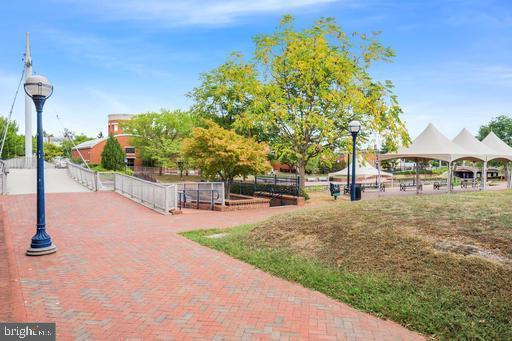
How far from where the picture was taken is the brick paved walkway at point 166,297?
4.71 metres

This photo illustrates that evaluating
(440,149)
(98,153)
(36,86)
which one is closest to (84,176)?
(36,86)

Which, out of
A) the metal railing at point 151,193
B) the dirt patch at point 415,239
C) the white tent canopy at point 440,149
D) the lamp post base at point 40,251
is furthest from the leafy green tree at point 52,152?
the dirt patch at point 415,239

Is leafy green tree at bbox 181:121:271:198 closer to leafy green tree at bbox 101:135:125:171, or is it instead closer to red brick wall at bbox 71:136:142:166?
leafy green tree at bbox 101:135:125:171

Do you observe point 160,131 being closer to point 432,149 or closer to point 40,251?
point 432,149

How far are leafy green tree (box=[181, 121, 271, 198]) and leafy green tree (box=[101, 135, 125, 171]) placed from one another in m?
36.1

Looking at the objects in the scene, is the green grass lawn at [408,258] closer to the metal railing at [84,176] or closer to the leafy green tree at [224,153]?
the leafy green tree at [224,153]

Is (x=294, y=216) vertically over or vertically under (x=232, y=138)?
under

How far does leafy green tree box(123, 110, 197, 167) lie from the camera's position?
1941 inches

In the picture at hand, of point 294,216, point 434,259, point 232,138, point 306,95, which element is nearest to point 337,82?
point 306,95

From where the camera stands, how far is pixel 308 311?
5312 mm

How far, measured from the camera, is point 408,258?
652 centimetres

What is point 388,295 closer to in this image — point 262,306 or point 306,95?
point 262,306

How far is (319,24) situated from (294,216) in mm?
15763

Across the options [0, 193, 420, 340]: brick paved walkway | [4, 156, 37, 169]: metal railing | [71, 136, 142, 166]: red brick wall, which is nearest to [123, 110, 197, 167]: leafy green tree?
[71, 136, 142, 166]: red brick wall
